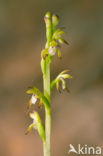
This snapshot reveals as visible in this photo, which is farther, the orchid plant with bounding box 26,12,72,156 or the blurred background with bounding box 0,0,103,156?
the blurred background with bounding box 0,0,103,156

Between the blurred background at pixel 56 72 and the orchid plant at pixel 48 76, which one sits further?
the blurred background at pixel 56 72

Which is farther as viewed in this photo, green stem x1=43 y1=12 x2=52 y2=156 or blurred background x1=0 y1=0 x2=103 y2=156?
blurred background x1=0 y1=0 x2=103 y2=156

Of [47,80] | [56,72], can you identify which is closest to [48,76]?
[47,80]

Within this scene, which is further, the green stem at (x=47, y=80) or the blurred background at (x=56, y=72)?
the blurred background at (x=56, y=72)

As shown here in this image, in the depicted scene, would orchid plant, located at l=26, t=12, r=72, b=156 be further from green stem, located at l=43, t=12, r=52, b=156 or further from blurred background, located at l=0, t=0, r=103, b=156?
blurred background, located at l=0, t=0, r=103, b=156

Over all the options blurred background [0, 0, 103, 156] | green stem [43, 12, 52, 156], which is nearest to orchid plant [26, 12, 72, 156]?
green stem [43, 12, 52, 156]

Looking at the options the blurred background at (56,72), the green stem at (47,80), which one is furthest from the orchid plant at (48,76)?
the blurred background at (56,72)

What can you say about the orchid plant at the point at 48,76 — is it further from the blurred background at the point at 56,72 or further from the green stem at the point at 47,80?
the blurred background at the point at 56,72

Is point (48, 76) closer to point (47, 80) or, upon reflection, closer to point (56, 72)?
point (47, 80)

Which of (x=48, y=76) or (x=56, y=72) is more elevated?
(x=56, y=72)
